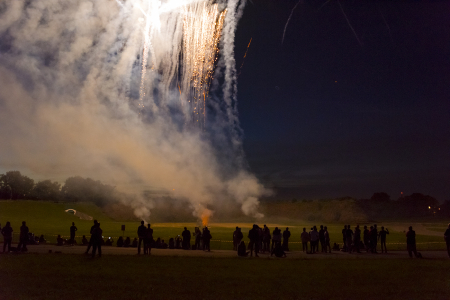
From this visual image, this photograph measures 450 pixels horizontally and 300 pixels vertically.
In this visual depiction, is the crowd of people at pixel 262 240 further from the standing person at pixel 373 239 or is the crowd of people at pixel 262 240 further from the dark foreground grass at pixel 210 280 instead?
the dark foreground grass at pixel 210 280

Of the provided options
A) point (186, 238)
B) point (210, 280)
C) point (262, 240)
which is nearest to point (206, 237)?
point (186, 238)

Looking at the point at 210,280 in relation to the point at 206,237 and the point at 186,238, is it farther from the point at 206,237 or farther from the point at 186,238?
the point at 186,238

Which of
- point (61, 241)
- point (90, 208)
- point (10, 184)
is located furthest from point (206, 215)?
point (10, 184)

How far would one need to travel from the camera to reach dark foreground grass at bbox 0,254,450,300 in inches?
311

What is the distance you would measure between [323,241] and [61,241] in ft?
52.1

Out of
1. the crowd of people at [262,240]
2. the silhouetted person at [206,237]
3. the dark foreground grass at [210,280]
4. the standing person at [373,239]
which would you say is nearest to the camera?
the dark foreground grass at [210,280]

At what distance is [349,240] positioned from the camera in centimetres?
1956

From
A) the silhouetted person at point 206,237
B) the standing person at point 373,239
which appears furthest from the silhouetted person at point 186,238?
the standing person at point 373,239

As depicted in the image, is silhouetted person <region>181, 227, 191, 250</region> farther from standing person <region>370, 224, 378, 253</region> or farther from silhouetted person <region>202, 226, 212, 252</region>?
standing person <region>370, 224, 378, 253</region>

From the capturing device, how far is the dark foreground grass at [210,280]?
789 cm

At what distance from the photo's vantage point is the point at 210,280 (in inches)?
381

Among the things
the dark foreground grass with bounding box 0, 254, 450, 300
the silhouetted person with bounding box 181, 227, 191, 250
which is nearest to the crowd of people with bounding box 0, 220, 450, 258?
the silhouetted person with bounding box 181, 227, 191, 250

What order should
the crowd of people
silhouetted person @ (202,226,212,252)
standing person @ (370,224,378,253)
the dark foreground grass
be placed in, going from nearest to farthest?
the dark foreground grass
the crowd of people
silhouetted person @ (202,226,212,252)
standing person @ (370,224,378,253)

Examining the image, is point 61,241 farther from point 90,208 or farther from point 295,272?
point 90,208
